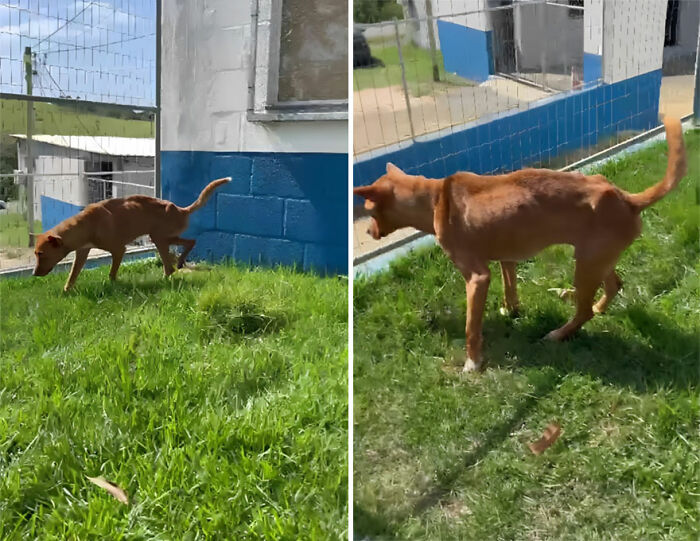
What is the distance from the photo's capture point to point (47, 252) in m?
1.54

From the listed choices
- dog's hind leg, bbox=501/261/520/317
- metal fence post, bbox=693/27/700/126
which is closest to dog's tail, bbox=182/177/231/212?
dog's hind leg, bbox=501/261/520/317

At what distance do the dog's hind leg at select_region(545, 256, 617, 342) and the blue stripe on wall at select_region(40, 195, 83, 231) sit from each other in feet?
4.06

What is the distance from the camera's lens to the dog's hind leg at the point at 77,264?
5.08 feet

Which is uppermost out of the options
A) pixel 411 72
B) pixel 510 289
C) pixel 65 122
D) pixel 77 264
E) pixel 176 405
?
pixel 411 72

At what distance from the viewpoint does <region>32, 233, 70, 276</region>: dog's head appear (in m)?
1.53

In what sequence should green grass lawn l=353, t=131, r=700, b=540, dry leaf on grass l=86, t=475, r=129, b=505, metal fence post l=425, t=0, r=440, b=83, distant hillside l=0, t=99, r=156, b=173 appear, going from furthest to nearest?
1. distant hillside l=0, t=99, r=156, b=173
2. dry leaf on grass l=86, t=475, r=129, b=505
3. metal fence post l=425, t=0, r=440, b=83
4. green grass lawn l=353, t=131, r=700, b=540

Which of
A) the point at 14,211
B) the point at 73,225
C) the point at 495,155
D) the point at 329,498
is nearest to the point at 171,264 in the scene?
the point at 73,225

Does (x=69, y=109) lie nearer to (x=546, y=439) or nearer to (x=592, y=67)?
(x=592, y=67)

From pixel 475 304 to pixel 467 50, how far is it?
0.42 metres

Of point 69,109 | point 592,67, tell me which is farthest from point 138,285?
point 592,67

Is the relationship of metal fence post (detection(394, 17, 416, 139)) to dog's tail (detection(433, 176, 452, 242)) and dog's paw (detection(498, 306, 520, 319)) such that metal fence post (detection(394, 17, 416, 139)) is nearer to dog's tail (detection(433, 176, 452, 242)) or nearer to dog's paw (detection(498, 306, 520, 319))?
dog's tail (detection(433, 176, 452, 242))

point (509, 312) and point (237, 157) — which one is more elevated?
point (237, 157)

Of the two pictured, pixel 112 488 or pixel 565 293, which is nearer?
pixel 565 293

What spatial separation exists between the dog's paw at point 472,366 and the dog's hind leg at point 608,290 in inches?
7.9
